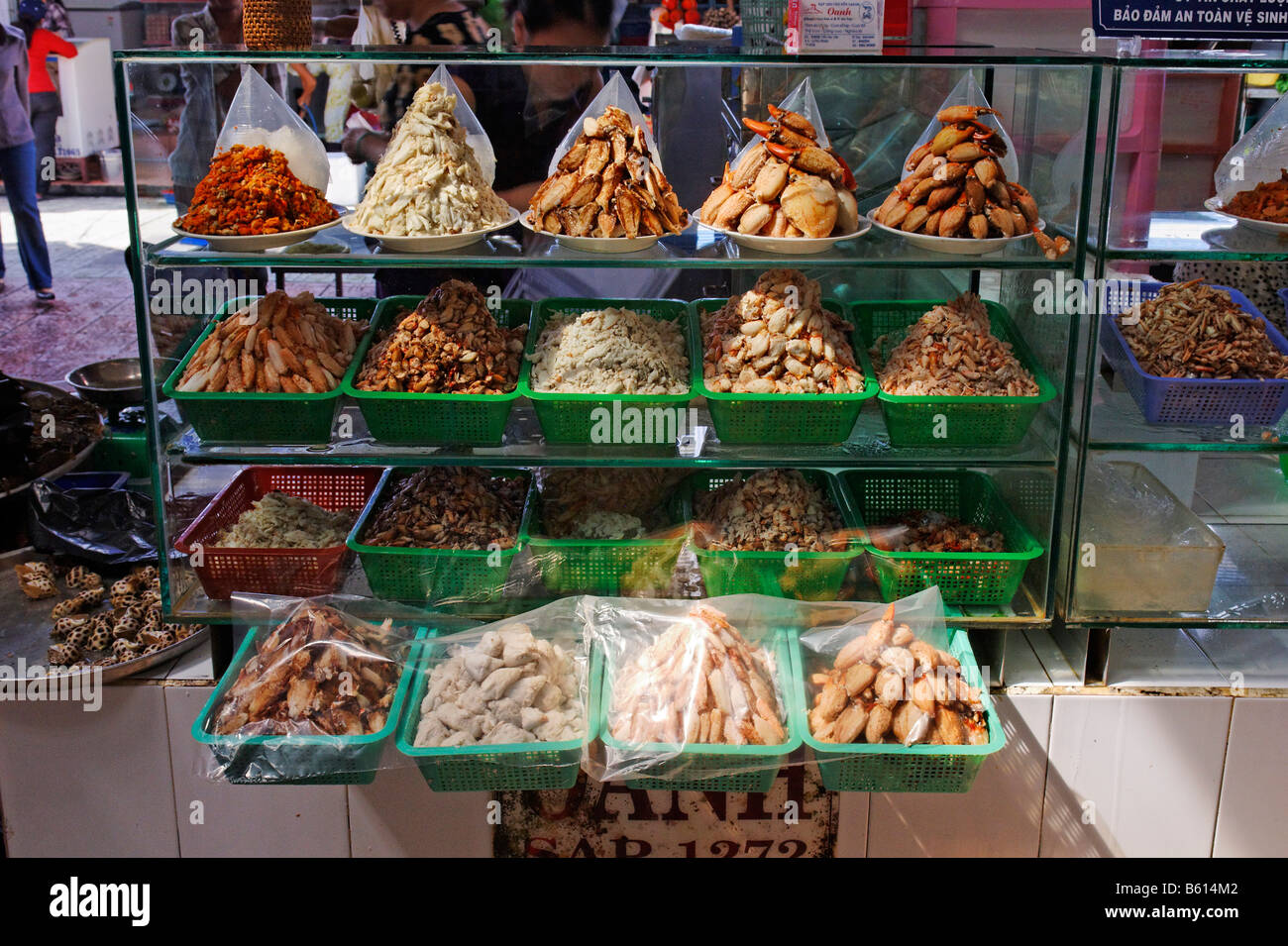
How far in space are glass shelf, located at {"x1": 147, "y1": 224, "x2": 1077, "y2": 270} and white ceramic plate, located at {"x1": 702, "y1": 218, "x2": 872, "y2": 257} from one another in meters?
0.01

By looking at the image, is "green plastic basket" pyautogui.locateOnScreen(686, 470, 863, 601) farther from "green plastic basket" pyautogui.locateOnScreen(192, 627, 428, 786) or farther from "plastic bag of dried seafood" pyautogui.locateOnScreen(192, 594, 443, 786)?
"green plastic basket" pyautogui.locateOnScreen(192, 627, 428, 786)

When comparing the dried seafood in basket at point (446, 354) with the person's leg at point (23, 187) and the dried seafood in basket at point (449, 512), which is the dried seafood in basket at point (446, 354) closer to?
the dried seafood in basket at point (449, 512)

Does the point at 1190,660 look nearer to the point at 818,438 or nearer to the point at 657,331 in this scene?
the point at 818,438

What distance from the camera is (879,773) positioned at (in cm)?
239

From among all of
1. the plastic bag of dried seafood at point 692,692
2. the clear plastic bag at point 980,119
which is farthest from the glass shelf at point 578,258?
the plastic bag of dried seafood at point 692,692

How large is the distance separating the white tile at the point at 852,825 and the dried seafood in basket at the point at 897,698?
1.48ft

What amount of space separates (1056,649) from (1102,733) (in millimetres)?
231

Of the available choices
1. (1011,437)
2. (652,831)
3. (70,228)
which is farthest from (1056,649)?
(70,228)

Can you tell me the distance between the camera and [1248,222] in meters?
2.55

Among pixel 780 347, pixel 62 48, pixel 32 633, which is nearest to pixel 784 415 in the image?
pixel 780 347

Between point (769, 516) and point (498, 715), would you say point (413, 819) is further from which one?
point (769, 516)

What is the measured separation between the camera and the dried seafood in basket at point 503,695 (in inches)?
93.7

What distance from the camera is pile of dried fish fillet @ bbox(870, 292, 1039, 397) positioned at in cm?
258

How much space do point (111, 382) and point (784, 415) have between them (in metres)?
3.04
